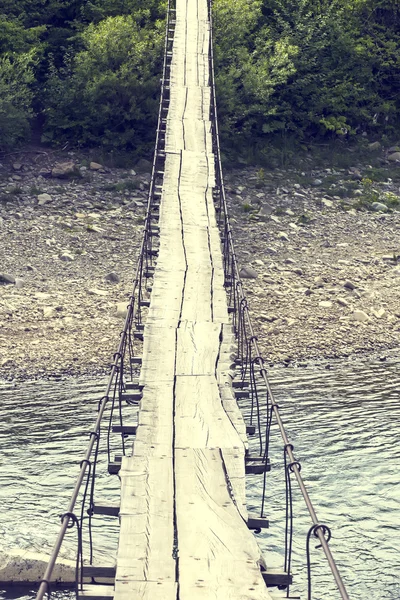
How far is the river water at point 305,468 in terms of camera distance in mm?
10258

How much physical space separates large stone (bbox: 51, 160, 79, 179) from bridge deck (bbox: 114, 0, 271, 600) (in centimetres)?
882

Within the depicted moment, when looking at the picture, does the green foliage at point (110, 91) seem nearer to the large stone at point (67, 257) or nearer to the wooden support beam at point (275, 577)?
the large stone at point (67, 257)

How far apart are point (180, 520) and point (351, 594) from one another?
3.71 m

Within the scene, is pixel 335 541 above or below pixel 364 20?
below

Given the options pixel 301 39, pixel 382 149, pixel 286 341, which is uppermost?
pixel 301 39

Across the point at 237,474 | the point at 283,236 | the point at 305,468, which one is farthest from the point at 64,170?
the point at 237,474

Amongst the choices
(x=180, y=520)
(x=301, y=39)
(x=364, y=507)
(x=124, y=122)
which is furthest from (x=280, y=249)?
(x=180, y=520)

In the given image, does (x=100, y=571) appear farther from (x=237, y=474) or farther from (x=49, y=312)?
(x=49, y=312)

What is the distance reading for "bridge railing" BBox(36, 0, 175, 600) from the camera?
6.16m

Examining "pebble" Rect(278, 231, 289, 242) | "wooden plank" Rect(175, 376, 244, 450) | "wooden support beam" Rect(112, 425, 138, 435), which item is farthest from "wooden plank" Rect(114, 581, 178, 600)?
"pebble" Rect(278, 231, 289, 242)

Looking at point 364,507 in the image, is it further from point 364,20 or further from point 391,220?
point 364,20

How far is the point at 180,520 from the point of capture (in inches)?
264

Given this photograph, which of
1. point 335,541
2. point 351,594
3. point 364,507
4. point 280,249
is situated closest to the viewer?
point 351,594

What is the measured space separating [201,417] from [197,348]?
1610 mm
